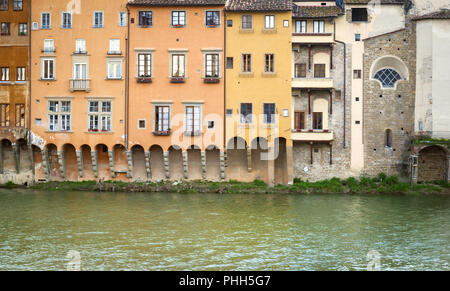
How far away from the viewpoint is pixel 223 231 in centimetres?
2433

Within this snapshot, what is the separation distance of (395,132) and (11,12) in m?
29.2

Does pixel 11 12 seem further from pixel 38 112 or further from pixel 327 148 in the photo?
pixel 327 148

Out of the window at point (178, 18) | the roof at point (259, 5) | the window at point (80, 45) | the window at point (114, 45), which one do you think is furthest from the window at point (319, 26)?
the window at point (80, 45)

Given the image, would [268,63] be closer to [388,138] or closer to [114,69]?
[388,138]

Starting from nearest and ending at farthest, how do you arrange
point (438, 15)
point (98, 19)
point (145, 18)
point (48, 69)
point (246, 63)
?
point (438, 15) → point (246, 63) → point (145, 18) → point (98, 19) → point (48, 69)

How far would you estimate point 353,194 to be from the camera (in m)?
36.5

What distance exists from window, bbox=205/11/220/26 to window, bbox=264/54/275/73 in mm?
4153

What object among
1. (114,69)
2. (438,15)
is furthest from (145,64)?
(438,15)

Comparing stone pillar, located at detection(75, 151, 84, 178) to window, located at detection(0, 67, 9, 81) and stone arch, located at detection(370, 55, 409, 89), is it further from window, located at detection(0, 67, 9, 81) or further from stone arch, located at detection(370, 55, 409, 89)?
stone arch, located at detection(370, 55, 409, 89)

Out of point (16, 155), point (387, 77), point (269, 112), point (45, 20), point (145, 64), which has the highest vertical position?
point (45, 20)

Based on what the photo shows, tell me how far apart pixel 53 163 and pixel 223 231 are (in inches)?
808

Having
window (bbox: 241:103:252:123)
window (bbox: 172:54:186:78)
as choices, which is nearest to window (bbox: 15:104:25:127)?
window (bbox: 172:54:186:78)

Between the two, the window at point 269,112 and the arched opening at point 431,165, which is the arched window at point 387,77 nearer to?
the arched opening at point 431,165
